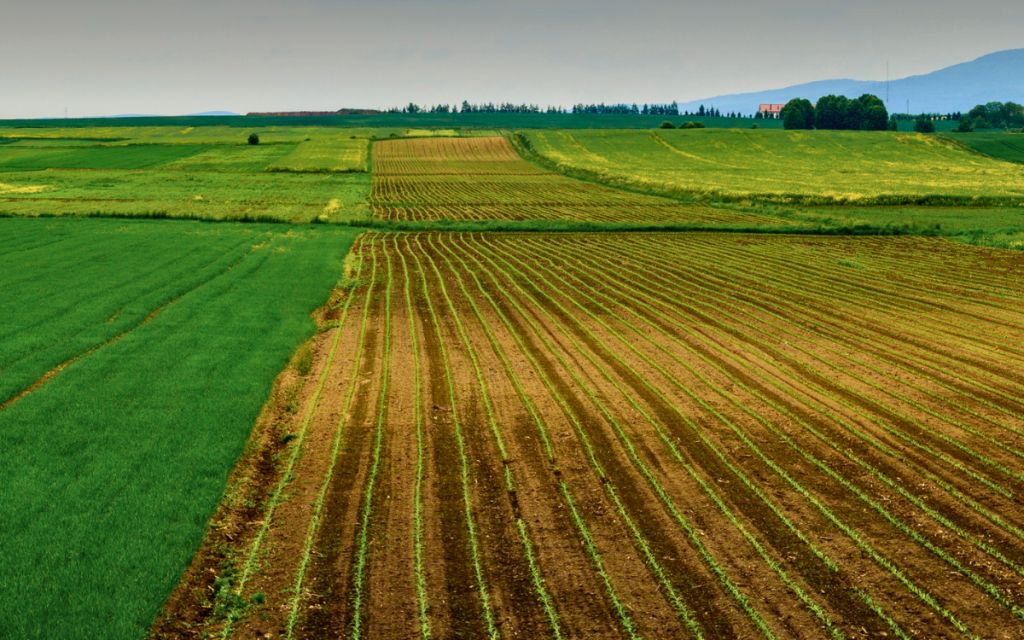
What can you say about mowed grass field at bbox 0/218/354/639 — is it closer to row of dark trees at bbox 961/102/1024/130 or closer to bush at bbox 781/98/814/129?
bush at bbox 781/98/814/129

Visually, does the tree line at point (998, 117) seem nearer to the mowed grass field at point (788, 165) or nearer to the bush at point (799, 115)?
the bush at point (799, 115)

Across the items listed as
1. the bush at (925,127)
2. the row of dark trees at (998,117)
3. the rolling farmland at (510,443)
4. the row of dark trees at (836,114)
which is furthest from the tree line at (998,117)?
the rolling farmland at (510,443)

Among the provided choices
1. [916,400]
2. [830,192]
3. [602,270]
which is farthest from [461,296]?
[830,192]

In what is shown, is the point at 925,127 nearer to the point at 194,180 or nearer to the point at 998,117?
the point at 998,117

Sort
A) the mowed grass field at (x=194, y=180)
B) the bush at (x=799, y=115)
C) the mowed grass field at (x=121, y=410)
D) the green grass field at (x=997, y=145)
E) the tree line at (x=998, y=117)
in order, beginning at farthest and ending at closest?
the tree line at (x=998, y=117)
the bush at (x=799, y=115)
the green grass field at (x=997, y=145)
the mowed grass field at (x=194, y=180)
the mowed grass field at (x=121, y=410)

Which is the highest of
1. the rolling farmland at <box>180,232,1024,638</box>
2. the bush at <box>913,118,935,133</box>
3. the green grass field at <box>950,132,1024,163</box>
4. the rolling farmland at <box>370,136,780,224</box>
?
the bush at <box>913,118,935,133</box>

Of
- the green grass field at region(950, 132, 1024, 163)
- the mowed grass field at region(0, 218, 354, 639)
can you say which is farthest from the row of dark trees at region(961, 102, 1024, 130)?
the mowed grass field at region(0, 218, 354, 639)

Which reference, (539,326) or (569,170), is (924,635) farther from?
(569,170)
